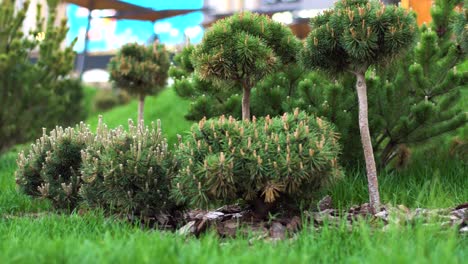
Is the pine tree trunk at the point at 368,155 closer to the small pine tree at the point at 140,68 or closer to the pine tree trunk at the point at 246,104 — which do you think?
the pine tree trunk at the point at 246,104

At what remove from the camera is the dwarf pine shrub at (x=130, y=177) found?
5.56 m

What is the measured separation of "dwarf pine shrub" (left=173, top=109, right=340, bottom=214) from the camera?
4.87 m

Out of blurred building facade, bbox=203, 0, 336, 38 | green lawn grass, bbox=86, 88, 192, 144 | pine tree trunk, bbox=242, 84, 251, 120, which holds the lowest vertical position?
green lawn grass, bbox=86, 88, 192, 144

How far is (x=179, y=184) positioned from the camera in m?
5.19

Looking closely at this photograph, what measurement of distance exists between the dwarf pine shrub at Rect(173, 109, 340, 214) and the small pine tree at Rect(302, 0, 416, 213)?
72 centimetres

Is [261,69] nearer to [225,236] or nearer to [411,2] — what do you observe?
[225,236]

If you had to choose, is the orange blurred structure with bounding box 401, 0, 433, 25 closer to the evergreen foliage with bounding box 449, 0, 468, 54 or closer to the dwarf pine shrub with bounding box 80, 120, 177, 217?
the evergreen foliage with bounding box 449, 0, 468, 54

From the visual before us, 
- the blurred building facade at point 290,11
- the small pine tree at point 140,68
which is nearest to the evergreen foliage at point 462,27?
the small pine tree at point 140,68

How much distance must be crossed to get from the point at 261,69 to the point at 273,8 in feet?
37.8

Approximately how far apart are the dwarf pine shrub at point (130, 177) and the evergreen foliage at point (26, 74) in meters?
4.66

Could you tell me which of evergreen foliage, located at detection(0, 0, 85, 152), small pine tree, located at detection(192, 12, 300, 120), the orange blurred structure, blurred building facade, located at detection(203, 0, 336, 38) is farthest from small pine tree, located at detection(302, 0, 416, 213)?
blurred building facade, located at detection(203, 0, 336, 38)

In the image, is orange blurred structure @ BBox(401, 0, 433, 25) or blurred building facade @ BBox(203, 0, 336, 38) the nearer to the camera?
orange blurred structure @ BBox(401, 0, 433, 25)

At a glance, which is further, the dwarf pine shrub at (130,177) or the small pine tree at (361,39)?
the dwarf pine shrub at (130,177)

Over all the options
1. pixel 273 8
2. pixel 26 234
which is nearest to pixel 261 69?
pixel 26 234
